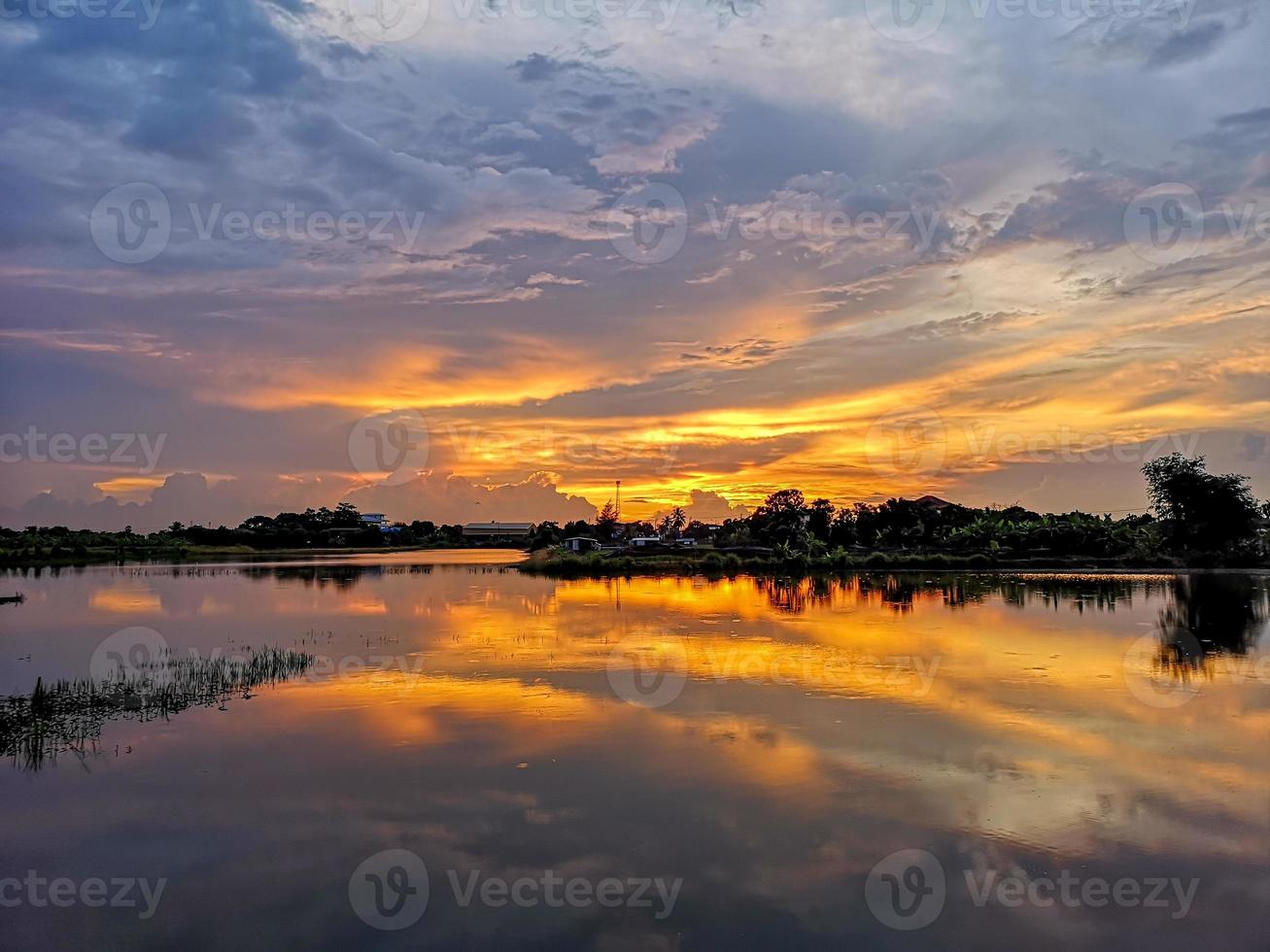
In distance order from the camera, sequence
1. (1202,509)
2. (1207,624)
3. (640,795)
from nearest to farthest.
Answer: (640,795)
(1207,624)
(1202,509)

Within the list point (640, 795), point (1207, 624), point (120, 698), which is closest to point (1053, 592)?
point (1207, 624)

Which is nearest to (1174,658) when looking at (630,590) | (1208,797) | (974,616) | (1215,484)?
(974,616)

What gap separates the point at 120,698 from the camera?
53.5ft

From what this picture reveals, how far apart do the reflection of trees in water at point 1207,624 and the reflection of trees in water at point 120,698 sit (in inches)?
813

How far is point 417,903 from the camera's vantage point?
805 cm

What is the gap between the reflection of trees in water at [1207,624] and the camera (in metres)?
20.0

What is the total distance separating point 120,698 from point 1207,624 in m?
30.6

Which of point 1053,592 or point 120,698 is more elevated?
point 1053,592

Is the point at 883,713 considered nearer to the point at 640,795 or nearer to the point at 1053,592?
the point at 640,795

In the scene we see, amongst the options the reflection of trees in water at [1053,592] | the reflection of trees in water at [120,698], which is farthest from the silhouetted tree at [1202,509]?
the reflection of trees in water at [120,698]

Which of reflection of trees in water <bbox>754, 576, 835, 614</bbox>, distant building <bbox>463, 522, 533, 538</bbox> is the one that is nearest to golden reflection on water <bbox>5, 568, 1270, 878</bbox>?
reflection of trees in water <bbox>754, 576, 835, 614</bbox>

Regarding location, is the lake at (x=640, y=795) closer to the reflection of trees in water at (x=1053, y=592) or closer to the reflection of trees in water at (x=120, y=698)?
the reflection of trees in water at (x=120, y=698)

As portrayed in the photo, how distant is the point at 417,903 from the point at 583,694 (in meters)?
8.72

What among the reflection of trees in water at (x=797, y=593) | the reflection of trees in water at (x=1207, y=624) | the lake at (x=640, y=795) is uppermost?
the reflection of trees in water at (x=1207, y=624)
